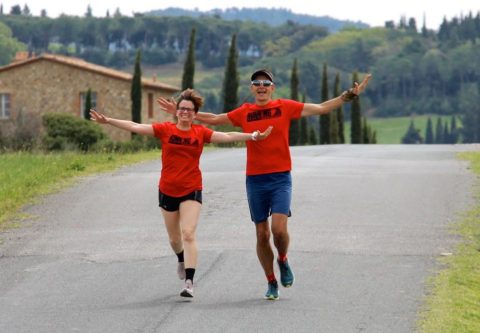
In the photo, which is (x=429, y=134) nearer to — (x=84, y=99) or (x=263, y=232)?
(x=84, y=99)

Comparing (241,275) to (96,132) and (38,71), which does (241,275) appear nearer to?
(96,132)

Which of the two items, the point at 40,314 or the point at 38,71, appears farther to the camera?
the point at 38,71

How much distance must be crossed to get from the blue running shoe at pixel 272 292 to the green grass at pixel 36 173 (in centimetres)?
632

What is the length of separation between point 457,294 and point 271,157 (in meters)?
2.10

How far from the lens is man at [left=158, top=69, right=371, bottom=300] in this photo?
10.5 meters

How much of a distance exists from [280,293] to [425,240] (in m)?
4.04

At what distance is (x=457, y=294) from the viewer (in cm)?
1080

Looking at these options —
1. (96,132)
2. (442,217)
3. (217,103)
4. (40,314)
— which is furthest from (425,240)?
(217,103)

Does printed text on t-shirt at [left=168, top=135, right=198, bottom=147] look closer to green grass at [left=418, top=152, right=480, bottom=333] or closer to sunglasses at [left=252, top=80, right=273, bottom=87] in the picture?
sunglasses at [left=252, top=80, right=273, bottom=87]

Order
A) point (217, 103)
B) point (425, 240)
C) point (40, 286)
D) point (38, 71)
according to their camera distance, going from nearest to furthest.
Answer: point (40, 286)
point (425, 240)
point (38, 71)
point (217, 103)

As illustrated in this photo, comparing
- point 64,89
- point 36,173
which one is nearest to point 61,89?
point 64,89

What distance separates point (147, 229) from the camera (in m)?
15.5

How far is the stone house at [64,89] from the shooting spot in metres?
69.8

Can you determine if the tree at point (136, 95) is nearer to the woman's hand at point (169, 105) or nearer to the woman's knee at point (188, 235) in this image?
the woman's hand at point (169, 105)
